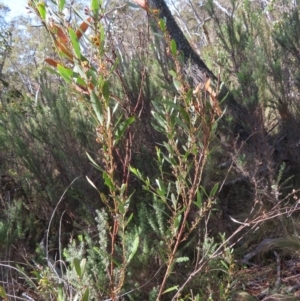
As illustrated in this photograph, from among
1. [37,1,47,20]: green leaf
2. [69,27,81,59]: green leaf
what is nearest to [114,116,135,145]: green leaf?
[69,27,81,59]: green leaf

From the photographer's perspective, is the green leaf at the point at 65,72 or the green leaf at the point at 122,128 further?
the green leaf at the point at 122,128

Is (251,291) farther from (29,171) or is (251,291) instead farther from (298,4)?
(298,4)

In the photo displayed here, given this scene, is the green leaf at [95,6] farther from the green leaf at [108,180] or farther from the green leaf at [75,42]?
the green leaf at [108,180]

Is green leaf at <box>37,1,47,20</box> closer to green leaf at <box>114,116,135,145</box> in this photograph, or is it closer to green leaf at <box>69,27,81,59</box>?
green leaf at <box>69,27,81,59</box>

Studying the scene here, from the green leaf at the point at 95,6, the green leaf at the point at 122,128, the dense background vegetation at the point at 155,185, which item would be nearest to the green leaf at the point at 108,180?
the green leaf at the point at 122,128

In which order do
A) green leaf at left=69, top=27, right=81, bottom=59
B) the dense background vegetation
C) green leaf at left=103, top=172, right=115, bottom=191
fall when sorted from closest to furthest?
1. green leaf at left=69, top=27, right=81, bottom=59
2. green leaf at left=103, top=172, right=115, bottom=191
3. the dense background vegetation

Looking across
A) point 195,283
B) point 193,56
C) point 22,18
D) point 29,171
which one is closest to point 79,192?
point 29,171

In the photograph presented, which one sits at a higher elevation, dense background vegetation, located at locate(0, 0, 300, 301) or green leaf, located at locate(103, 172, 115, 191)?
green leaf, located at locate(103, 172, 115, 191)

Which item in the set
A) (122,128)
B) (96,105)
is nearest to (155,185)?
(122,128)

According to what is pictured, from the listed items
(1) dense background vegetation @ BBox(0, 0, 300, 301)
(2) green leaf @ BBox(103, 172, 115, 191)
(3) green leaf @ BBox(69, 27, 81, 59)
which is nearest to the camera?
(3) green leaf @ BBox(69, 27, 81, 59)

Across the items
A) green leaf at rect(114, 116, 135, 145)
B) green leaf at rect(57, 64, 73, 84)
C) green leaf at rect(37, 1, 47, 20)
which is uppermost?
green leaf at rect(37, 1, 47, 20)

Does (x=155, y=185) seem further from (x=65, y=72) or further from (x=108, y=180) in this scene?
(x=65, y=72)

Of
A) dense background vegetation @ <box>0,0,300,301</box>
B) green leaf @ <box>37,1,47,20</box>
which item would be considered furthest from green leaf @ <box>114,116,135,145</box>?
dense background vegetation @ <box>0,0,300,301</box>

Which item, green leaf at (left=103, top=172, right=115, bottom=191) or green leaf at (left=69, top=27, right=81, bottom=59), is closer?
green leaf at (left=69, top=27, right=81, bottom=59)
